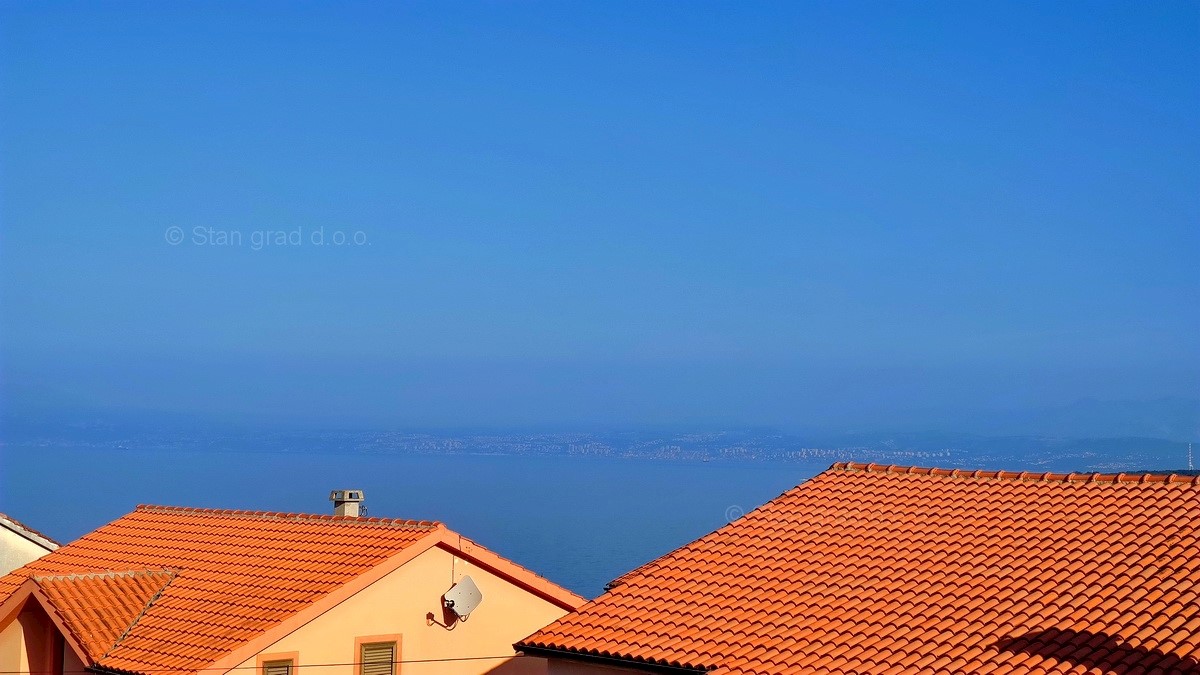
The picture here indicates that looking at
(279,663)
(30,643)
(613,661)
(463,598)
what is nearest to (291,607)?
(279,663)

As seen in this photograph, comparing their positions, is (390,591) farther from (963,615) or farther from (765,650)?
(963,615)

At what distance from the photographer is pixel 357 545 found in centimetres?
2167

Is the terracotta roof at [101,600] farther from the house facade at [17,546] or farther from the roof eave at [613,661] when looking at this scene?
the house facade at [17,546]

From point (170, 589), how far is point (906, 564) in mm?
10664

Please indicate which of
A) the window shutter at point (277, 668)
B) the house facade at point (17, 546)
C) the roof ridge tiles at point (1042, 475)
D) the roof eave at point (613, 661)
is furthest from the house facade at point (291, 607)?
the house facade at point (17, 546)

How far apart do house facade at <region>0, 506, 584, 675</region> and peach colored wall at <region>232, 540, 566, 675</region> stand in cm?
2

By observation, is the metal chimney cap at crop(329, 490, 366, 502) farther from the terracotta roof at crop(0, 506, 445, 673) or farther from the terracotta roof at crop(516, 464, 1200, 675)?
the terracotta roof at crop(516, 464, 1200, 675)

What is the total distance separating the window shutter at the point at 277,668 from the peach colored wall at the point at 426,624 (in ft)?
0.50

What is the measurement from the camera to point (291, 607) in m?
20.0

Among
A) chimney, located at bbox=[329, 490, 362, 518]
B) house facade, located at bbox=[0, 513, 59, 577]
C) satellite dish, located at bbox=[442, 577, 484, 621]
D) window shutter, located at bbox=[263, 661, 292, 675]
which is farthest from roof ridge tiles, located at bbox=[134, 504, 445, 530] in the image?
house facade, located at bbox=[0, 513, 59, 577]

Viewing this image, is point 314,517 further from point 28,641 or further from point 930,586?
point 930,586

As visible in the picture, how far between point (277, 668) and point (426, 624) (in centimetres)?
247

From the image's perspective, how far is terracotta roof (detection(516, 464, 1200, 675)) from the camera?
608 inches

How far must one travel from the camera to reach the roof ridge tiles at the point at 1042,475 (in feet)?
62.0
